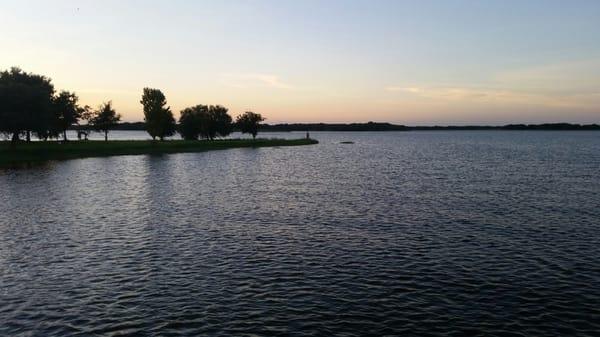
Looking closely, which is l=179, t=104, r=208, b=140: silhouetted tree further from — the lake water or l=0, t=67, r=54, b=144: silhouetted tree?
the lake water

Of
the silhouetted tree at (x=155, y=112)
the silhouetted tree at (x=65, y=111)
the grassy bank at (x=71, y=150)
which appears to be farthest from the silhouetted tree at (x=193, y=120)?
the silhouetted tree at (x=65, y=111)

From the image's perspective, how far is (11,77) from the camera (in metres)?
128

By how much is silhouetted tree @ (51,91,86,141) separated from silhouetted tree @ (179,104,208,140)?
46793mm

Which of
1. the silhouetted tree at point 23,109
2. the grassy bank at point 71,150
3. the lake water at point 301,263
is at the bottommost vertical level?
the lake water at point 301,263

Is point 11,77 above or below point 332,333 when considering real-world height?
above

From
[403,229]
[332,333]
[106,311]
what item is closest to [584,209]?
[403,229]

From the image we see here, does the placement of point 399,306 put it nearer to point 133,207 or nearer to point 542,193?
point 133,207

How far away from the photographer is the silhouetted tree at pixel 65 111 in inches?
5571

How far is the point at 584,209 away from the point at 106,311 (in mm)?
48769

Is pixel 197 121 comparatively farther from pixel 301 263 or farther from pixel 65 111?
pixel 301 263

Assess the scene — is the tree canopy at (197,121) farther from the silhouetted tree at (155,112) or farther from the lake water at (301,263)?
the lake water at (301,263)

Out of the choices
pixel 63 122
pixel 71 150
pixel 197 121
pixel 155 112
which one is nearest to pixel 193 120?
pixel 197 121

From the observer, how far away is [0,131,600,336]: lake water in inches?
880

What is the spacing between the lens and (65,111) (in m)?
146
